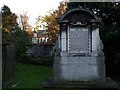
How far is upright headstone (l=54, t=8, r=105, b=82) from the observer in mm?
12789

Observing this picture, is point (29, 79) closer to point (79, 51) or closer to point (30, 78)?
point (30, 78)

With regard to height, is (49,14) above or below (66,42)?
above

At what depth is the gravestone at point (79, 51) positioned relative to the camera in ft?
41.9

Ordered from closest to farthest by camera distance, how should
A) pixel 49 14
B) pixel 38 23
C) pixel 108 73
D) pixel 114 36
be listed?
pixel 114 36 < pixel 108 73 < pixel 49 14 < pixel 38 23

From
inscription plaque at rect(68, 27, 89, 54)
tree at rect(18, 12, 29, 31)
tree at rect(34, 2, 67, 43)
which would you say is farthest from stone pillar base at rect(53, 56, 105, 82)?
tree at rect(18, 12, 29, 31)

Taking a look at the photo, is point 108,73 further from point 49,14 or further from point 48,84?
point 49,14

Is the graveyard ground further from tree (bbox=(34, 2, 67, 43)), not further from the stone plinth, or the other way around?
tree (bbox=(34, 2, 67, 43))

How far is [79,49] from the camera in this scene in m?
13.0

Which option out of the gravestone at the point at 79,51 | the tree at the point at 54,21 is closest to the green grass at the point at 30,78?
the gravestone at the point at 79,51

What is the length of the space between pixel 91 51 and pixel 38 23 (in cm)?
4330

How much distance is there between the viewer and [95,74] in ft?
41.8

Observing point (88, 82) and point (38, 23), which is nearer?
point (88, 82)

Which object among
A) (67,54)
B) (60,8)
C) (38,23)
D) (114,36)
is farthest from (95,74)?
(38,23)

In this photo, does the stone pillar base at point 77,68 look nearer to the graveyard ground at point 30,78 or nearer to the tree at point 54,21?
the graveyard ground at point 30,78
